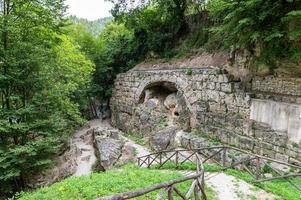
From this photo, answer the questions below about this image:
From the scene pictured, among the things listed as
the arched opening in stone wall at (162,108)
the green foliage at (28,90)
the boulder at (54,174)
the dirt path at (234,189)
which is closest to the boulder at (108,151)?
the boulder at (54,174)

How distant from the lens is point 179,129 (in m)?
13.8

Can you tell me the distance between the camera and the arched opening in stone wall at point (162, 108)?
1420 cm

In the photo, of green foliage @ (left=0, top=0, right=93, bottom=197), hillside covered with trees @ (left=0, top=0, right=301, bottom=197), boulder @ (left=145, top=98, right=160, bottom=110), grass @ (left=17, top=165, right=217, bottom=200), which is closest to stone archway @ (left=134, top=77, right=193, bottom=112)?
boulder @ (left=145, top=98, right=160, bottom=110)

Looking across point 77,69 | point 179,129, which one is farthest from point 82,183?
point 77,69

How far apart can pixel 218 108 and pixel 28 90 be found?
9.04 m

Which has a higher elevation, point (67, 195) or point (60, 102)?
point (60, 102)

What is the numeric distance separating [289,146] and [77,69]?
491 inches

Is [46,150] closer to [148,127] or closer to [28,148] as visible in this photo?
[28,148]

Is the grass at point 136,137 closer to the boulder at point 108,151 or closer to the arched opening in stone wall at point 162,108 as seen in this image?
the arched opening in stone wall at point 162,108

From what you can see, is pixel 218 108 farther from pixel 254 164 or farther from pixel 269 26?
pixel 269 26

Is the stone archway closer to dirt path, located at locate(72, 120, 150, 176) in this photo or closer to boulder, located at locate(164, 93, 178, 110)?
boulder, located at locate(164, 93, 178, 110)

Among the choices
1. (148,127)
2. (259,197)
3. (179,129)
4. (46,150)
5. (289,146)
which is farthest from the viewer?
(148,127)

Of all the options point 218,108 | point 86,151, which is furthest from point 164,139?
point 86,151

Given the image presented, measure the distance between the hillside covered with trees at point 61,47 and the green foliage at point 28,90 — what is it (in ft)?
0.13
